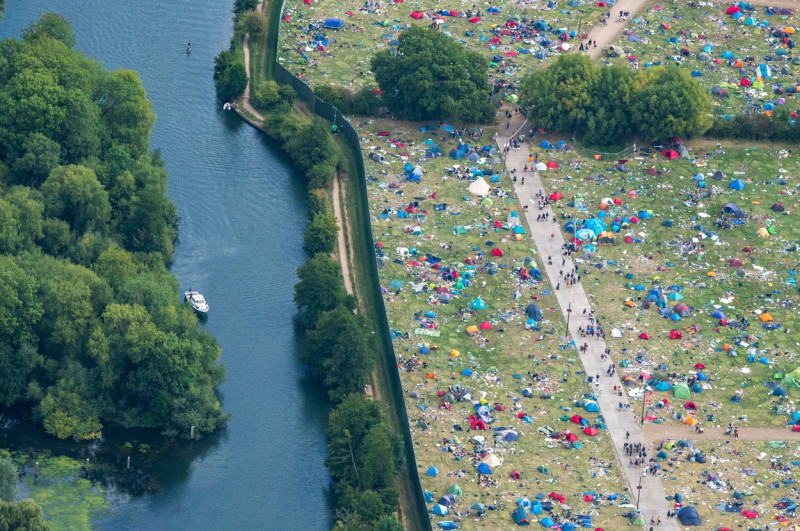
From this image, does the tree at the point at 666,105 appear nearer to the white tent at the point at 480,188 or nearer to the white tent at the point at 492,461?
the white tent at the point at 480,188

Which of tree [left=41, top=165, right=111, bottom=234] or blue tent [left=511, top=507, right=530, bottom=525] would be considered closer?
blue tent [left=511, top=507, right=530, bottom=525]

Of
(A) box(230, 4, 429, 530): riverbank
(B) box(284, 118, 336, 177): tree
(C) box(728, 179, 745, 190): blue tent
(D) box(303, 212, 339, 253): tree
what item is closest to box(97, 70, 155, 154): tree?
(B) box(284, 118, 336, 177): tree

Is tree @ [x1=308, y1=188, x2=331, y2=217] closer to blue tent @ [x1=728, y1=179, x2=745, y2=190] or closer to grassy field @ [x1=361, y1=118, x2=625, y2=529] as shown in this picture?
grassy field @ [x1=361, y1=118, x2=625, y2=529]

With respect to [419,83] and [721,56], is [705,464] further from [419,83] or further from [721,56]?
[721,56]

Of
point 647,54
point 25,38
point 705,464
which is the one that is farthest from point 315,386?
point 647,54

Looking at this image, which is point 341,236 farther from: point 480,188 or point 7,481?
point 7,481

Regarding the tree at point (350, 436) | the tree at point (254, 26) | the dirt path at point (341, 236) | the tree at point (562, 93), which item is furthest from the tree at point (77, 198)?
the tree at point (562, 93)
